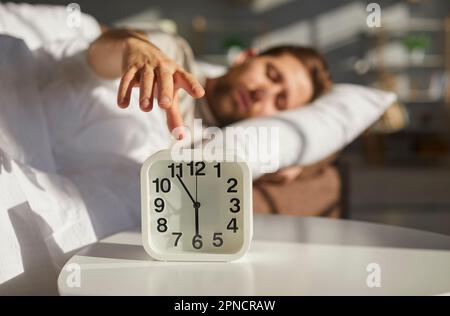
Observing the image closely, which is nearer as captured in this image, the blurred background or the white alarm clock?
the white alarm clock

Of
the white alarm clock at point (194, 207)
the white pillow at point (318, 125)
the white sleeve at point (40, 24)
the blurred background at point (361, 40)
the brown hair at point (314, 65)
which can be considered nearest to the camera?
the white alarm clock at point (194, 207)

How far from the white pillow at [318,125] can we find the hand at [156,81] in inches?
16.9

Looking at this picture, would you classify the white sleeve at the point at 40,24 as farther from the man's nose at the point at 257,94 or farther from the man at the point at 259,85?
the man's nose at the point at 257,94

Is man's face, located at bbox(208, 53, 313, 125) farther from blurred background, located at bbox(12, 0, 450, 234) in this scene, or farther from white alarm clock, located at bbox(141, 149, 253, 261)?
blurred background, located at bbox(12, 0, 450, 234)

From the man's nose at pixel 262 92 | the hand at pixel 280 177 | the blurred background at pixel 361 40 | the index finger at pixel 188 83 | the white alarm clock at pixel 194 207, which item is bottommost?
the white alarm clock at pixel 194 207

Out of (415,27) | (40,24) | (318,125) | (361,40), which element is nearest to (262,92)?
(318,125)

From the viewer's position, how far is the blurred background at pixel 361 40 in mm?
4188

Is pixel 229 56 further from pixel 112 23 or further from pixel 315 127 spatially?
pixel 315 127

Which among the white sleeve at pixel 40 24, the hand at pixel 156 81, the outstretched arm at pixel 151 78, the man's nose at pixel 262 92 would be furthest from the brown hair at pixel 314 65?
the hand at pixel 156 81

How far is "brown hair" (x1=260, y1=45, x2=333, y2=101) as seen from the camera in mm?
1528

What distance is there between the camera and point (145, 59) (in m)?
0.79

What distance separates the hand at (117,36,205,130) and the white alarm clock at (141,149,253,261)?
0.07 metres

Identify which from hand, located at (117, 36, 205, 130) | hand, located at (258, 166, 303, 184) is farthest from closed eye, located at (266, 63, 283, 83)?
hand, located at (117, 36, 205, 130)
